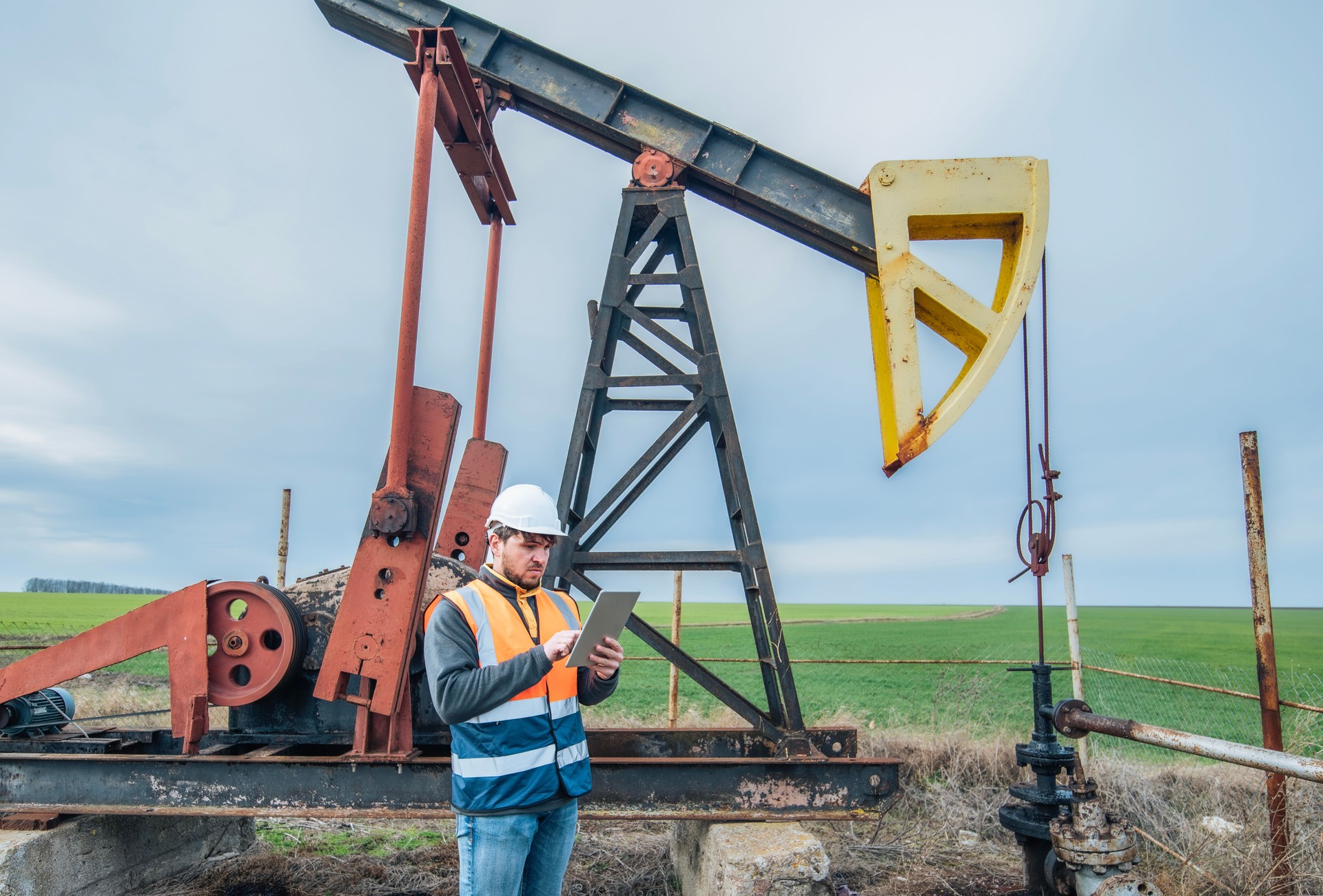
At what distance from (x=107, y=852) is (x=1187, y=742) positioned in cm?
519

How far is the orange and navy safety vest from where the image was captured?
2.38 m

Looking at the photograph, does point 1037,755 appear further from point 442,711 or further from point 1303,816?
point 442,711

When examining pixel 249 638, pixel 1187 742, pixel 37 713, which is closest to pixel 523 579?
pixel 249 638

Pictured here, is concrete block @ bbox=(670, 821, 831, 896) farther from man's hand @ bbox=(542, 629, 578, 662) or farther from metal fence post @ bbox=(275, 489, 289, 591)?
metal fence post @ bbox=(275, 489, 289, 591)

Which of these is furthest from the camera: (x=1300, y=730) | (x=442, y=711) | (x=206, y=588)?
(x=1300, y=730)

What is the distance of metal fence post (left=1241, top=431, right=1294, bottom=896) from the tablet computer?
9.86 ft

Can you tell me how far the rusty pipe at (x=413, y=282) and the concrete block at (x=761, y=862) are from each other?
2.24 metres

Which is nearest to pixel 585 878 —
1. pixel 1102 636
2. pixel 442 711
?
pixel 442 711

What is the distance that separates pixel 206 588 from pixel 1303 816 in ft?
18.6

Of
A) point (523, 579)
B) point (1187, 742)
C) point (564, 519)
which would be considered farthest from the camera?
point (564, 519)

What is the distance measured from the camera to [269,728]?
429 centimetres

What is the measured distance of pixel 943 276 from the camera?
4504mm

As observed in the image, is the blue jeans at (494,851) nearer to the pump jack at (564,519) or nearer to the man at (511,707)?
the man at (511,707)

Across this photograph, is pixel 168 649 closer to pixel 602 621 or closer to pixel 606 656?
pixel 606 656
